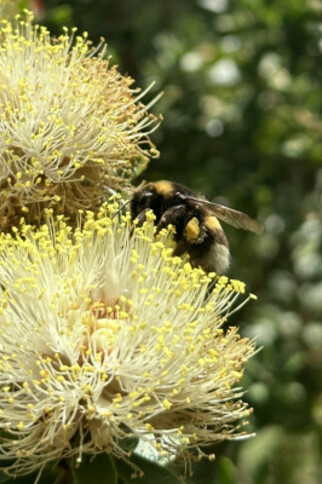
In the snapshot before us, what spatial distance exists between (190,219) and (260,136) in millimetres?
1422

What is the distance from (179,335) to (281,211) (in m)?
1.68

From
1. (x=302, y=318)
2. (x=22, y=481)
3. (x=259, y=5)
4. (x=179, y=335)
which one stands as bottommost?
(x=22, y=481)

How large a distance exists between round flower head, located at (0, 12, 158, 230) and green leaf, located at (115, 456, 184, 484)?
534 millimetres

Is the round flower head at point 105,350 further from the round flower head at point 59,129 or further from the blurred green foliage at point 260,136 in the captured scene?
the blurred green foliage at point 260,136

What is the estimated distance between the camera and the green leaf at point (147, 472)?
1655 millimetres

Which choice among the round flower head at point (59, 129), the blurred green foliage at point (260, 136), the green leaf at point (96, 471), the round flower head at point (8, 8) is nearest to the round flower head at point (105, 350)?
the green leaf at point (96, 471)

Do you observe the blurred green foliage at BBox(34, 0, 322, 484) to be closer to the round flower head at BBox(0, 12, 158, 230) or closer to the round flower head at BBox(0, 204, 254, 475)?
the round flower head at BBox(0, 12, 158, 230)

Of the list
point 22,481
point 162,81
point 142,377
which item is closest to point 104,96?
point 142,377

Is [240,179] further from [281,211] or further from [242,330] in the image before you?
[242,330]

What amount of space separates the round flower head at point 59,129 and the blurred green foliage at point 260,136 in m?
0.93

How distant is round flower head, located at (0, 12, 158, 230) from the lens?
189 centimetres

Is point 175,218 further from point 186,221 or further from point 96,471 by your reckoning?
point 96,471

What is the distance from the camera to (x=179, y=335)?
1.62m

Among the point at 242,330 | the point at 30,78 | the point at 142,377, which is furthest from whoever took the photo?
the point at 242,330
